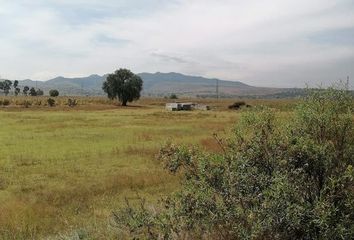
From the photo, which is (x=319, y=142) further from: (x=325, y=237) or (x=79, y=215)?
(x=79, y=215)

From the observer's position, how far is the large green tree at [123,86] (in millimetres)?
124688

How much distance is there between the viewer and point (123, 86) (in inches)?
4909

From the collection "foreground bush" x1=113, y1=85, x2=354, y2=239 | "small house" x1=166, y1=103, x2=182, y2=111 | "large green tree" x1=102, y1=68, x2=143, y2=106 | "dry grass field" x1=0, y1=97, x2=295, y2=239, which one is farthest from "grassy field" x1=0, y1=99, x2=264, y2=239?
"large green tree" x1=102, y1=68, x2=143, y2=106

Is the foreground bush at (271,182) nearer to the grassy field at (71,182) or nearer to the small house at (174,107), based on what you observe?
the grassy field at (71,182)

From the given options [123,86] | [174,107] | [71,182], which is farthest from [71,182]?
[123,86]

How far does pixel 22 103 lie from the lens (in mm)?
103625

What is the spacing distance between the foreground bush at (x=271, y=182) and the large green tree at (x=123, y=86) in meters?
116

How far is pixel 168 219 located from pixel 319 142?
3.24 meters

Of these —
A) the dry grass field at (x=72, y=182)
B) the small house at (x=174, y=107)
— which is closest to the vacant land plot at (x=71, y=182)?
the dry grass field at (x=72, y=182)

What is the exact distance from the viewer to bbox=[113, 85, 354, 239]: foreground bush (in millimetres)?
7328

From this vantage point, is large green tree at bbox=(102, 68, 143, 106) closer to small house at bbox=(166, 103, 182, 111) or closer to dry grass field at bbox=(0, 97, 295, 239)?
small house at bbox=(166, 103, 182, 111)

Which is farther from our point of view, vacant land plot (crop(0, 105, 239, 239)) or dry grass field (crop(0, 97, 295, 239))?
vacant land plot (crop(0, 105, 239, 239))

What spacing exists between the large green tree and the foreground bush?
381ft

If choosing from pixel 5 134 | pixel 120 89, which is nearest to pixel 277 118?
pixel 5 134
